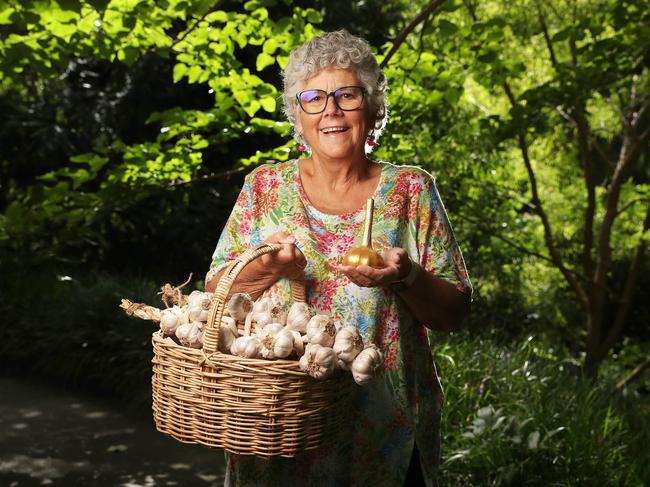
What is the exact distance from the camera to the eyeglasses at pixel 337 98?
211 centimetres

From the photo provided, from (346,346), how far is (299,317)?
0.14 m

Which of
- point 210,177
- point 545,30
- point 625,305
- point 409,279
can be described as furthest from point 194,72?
point 625,305

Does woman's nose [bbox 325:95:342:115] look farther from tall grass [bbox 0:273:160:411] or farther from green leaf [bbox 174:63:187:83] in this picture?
tall grass [bbox 0:273:160:411]

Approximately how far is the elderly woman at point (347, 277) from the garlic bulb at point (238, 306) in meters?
0.11

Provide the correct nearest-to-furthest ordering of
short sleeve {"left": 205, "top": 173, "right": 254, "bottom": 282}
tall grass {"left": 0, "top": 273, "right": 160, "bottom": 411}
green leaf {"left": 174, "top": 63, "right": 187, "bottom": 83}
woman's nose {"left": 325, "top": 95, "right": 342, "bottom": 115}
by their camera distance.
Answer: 1. woman's nose {"left": 325, "top": 95, "right": 342, "bottom": 115}
2. short sleeve {"left": 205, "top": 173, "right": 254, "bottom": 282}
3. green leaf {"left": 174, "top": 63, "right": 187, "bottom": 83}
4. tall grass {"left": 0, "top": 273, "right": 160, "bottom": 411}

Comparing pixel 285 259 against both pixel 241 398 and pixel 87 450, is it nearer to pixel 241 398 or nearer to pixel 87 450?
pixel 241 398

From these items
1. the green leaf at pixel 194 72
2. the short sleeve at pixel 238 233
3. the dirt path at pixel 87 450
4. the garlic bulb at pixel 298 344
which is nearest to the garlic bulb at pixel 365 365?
the garlic bulb at pixel 298 344

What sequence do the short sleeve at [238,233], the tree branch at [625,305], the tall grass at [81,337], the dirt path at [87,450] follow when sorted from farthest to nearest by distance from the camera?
1. the tree branch at [625,305]
2. the tall grass at [81,337]
3. the dirt path at [87,450]
4. the short sleeve at [238,233]

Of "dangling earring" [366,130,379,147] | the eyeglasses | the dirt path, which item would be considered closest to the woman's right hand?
the eyeglasses

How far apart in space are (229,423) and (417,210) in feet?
2.45

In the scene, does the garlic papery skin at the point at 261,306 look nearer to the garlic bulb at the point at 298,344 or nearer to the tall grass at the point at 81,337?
the garlic bulb at the point at 298,344

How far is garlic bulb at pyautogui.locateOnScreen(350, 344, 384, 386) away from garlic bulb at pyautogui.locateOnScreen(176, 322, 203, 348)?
0.35 metres

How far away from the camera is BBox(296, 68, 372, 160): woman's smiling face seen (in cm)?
211

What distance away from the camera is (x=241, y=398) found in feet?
5.79
